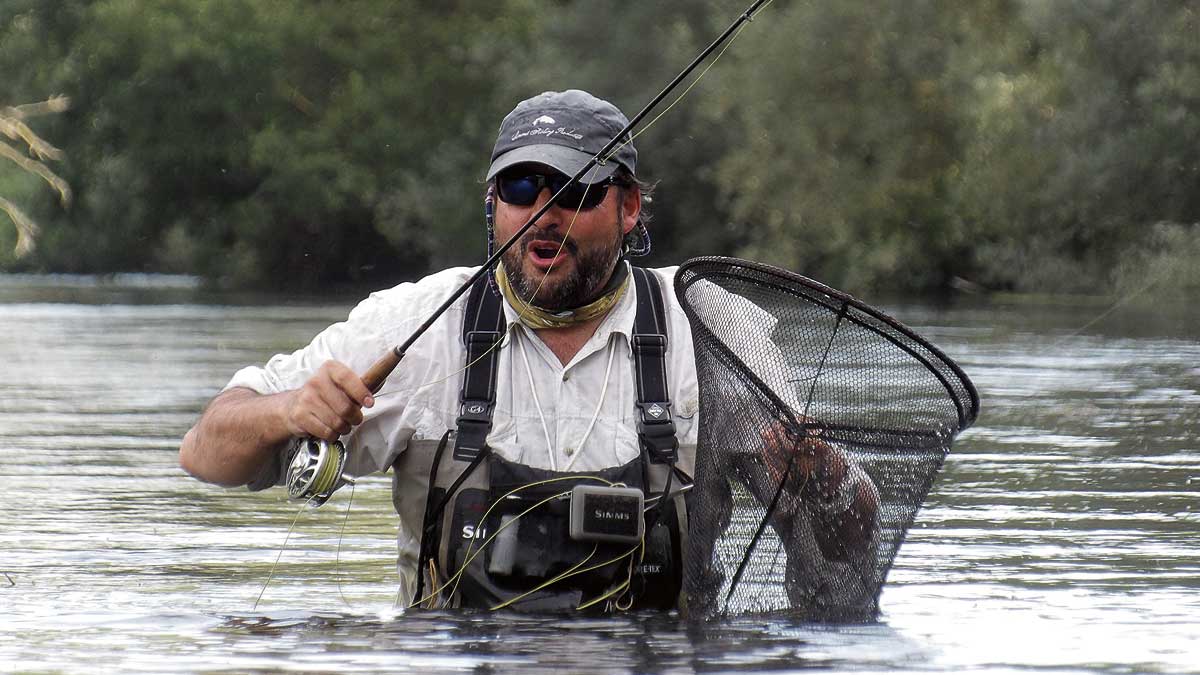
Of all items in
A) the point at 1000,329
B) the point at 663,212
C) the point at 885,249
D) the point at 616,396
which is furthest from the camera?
the point at 663,212

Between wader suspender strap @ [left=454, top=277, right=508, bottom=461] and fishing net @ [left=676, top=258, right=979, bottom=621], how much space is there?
16.9 inches

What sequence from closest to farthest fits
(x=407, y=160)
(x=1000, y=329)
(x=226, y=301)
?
(x=1000, y=329)
(x=226, y=301)
(x=407, y=160)

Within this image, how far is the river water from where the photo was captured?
4574mm

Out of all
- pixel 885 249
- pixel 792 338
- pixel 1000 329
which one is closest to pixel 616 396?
pixel 792 338

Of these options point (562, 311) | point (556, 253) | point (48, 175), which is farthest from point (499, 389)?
point (48, 175)

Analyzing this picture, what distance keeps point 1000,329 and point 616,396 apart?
18346mm

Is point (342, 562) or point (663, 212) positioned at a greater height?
point (663, 212)

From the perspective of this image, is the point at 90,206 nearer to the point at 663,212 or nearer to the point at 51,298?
the point at 51,298

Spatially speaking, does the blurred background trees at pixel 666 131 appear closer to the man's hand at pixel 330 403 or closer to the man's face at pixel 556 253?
the man's face at pixel 556 253

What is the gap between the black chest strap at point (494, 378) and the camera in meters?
4.43

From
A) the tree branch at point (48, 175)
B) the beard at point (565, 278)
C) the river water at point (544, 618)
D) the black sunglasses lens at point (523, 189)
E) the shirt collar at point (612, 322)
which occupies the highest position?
the tree branch at point (48, 175)

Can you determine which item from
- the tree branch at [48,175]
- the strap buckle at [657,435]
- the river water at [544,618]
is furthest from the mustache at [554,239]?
the tree branch at [48,175]

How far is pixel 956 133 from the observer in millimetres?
33156

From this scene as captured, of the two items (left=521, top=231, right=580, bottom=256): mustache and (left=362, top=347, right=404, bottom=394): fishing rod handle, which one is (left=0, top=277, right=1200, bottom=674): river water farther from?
(left=521, top=231, right=580, bottom=256): mustache
